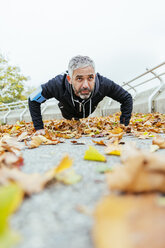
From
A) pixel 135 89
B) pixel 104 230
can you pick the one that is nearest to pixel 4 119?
pixel 135 89

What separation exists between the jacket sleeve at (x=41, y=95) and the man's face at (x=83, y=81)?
0.28m

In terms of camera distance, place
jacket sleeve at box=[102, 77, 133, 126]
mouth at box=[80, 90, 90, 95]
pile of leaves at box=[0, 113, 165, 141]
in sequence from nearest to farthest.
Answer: pile of leaves at box=[0, 113, 165, 141], mouth at box=[80, 90, 90, 95], jacket sleeve at box=[102, 77, 133, 126]

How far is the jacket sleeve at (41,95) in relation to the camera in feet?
9.65

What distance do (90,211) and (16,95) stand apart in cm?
2188

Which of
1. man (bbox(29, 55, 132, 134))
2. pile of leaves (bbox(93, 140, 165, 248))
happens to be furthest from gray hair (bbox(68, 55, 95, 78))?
pile of leaves (bbox(93, 140, 165, 248))

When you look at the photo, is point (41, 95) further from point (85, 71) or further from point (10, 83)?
point (10, 83)

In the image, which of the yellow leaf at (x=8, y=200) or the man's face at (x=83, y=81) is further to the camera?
the man's face at (x=83, y=81)

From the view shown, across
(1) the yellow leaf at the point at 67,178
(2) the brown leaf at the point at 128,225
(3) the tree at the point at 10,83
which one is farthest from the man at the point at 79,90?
(3) the tree at the point at 10,83

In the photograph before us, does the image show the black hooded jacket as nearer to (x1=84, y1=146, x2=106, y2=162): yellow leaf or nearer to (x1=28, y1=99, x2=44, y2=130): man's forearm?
(x1=28, y1=99, x2=44, y2=130): man's forearm

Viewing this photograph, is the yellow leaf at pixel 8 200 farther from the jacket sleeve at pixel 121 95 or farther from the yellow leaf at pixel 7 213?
the jacket sleeve at pixel 121 95

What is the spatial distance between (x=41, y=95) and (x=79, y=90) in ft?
1.96

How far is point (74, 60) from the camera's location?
9.04 feet

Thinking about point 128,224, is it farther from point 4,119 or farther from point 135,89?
point 4,119

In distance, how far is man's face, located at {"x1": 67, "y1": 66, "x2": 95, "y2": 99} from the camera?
2666mm
